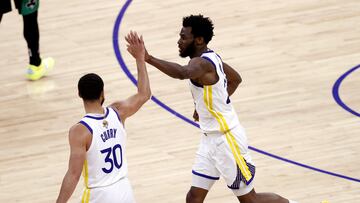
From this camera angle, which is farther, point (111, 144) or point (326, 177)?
point (326, 177)

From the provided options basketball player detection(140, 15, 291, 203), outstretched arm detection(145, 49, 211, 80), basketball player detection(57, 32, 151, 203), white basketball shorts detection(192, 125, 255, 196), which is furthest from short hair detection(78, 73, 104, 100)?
white basketball shorts detection(192, 125, 255, 196)

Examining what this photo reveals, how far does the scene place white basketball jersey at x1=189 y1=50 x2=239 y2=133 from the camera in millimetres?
7996

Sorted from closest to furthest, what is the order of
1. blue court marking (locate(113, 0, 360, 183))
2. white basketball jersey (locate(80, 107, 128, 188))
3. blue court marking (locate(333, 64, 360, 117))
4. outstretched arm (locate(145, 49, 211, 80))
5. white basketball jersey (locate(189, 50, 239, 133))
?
white basketball jersey (locate(80, 107, 128, 188)) < outstretched arm (locate(145, 49, 211, 80)) < white basketball jersey (locate(189, 50, 239, 133)) < blue court marking (locate(113, 0, 360, 183)) < blue court marking (locate(333, 64, 360, 117))

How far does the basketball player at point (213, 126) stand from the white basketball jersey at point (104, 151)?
1155 mm

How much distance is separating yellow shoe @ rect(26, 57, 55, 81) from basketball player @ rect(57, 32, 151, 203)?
6095mm

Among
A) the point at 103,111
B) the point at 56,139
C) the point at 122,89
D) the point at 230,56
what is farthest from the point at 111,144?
the point at 230,56

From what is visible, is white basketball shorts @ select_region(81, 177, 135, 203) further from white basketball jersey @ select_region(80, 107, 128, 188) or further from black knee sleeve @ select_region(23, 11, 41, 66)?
black knee sleeve @ select_region(23, 11, 41, 66)

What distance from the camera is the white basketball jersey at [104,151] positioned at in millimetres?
6902

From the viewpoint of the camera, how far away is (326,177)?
978 cm

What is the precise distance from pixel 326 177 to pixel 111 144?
3.48m

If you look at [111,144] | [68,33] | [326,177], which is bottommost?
[68,33]

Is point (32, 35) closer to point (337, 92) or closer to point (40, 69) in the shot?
point (40, 69)

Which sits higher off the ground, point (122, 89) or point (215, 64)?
point (215, 64)

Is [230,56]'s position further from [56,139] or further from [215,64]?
[215,64]
